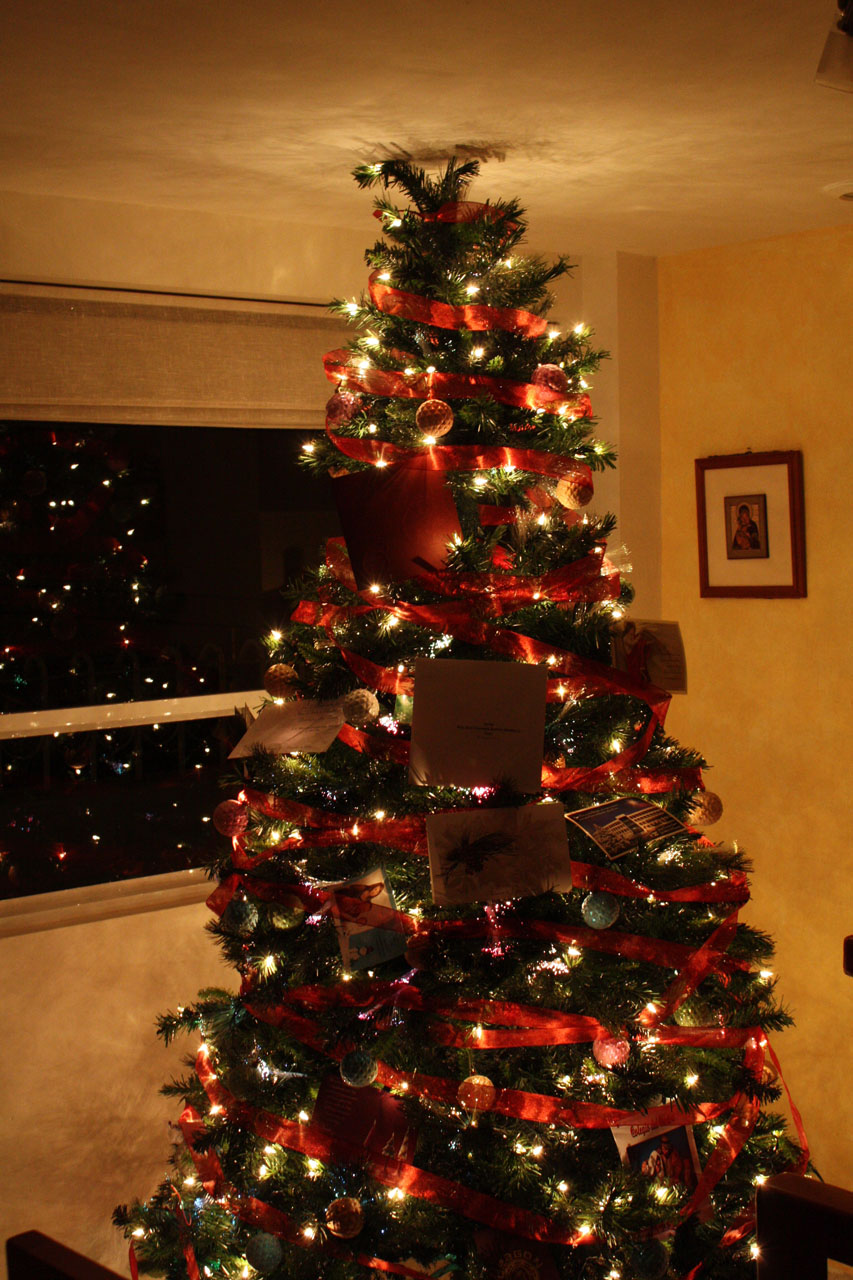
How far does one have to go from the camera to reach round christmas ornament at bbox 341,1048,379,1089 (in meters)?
1.51

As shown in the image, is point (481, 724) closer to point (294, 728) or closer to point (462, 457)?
point (294, 728)

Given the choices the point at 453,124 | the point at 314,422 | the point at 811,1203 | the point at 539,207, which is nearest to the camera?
the point at 811,1203

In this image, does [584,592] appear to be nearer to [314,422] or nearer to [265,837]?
[265,837]

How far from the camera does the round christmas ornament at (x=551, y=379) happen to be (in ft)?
5.57

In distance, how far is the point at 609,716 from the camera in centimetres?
167

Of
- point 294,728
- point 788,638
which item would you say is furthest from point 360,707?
point 788,638

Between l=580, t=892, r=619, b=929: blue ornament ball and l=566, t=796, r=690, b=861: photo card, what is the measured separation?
0.07m

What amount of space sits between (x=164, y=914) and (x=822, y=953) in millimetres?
1762

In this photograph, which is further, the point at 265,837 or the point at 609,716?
the point at 265,837

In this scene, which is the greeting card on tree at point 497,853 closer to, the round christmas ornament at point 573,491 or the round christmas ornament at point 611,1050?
the round christmas ornament at point 611,1050

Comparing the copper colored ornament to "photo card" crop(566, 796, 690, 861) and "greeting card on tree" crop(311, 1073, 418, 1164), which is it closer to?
"greeting card on tree" crop(311, 1073, 418, 1164)

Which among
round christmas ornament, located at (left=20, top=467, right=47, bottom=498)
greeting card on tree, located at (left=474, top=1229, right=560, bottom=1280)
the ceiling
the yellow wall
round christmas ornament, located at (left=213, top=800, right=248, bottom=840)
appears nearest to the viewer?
greeting card on tree, located at (left=474, top=1229, right=560, bottom=1280)

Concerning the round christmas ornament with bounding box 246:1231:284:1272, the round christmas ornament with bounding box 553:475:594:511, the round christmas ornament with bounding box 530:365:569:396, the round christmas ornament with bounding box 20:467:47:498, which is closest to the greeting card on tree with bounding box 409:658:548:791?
the round christmas ornament with bounding box 553:475:594:511

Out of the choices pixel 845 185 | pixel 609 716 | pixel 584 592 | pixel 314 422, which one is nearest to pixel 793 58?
pixel 845 185
